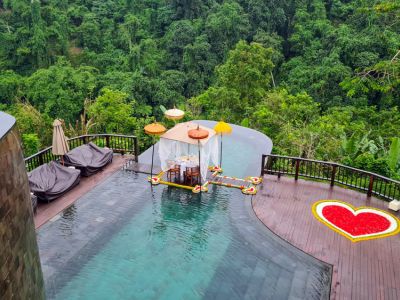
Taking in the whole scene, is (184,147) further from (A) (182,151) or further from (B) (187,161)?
(B) (187,161)

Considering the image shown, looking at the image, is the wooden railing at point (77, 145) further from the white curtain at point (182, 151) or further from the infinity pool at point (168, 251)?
the infinity pool at point (168, 251)

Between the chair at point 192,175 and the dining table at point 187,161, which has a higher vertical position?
the dining table at point 187,161

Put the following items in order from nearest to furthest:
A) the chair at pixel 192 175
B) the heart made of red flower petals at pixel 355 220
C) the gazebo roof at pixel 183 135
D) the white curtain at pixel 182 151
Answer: the heart made of red flower petals at pixel 355 220 → the gazebo roof at pixel 183 135 → the white curtain at pixel 182 151 → the chair at pixel 192 175

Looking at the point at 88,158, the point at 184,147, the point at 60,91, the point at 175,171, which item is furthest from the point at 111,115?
the point at 184,147

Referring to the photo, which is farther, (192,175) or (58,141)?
(192,175)

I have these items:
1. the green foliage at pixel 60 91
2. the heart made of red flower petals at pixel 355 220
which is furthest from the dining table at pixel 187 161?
the green foliage at pixel 60 91

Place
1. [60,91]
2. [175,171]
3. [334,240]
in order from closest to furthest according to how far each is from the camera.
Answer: [334,240]
[175,171]
[60,91]
